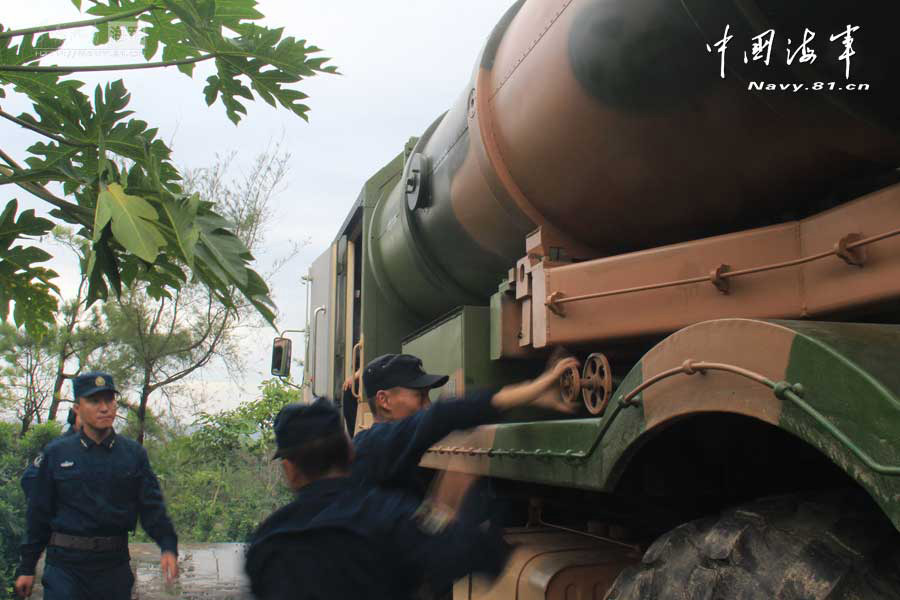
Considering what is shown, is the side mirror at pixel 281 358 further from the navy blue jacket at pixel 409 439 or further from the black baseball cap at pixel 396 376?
the navy blue jacket at pixel 409 439

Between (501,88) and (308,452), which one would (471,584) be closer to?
(308,452)

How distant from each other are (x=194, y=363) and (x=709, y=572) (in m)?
13.9

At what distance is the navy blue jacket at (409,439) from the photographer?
7.70 ft

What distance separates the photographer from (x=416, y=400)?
3004mm

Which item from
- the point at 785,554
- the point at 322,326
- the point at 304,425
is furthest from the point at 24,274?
the point at 322,326

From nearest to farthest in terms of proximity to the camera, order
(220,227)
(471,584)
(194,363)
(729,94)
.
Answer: (729,94), (220,227), (471,584), (194,363)

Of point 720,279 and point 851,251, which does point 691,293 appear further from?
point 851,251

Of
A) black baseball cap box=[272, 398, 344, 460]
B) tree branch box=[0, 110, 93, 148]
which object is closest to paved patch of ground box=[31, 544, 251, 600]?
tree branch box=[0, 110, 93, 148]

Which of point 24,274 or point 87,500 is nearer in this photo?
point 24,274

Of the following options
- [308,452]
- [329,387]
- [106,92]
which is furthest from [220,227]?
[329,387]

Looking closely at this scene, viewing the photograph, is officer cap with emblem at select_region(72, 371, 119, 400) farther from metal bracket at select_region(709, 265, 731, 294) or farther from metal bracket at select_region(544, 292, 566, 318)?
metal bracket at select_region(709, 265, 731, 294)

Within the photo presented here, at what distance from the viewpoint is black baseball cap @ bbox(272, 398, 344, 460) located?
80.5 inches

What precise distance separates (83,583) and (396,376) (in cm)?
215

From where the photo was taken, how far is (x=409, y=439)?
2383 millimetres
